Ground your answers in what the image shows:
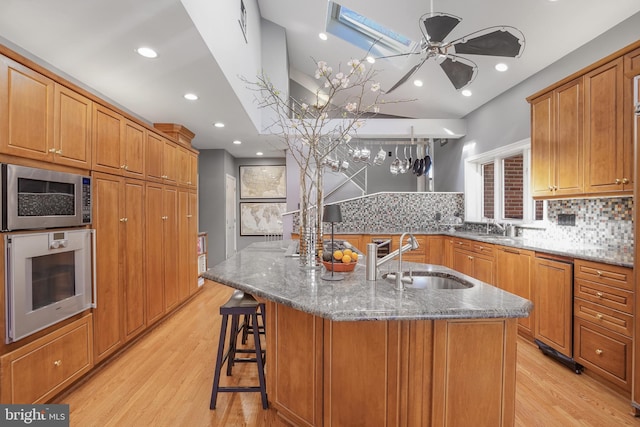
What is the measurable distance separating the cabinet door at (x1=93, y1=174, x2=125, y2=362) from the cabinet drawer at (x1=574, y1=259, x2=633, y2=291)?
3.63 m

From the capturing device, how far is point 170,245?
3.69 meters

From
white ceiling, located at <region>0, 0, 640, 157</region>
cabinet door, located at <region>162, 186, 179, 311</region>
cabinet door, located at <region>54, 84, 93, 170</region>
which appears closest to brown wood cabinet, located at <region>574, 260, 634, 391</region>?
white ceiling, located at <region>0, 0, 640, 157</region>

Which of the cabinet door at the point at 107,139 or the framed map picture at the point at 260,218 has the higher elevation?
the cabinet door at the point at 107,139

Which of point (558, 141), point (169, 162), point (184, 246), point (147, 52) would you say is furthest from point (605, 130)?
point (184, 246)

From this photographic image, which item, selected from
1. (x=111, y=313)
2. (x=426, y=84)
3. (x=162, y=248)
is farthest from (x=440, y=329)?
(x=426, y=84)

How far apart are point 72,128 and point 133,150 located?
0.77 metres

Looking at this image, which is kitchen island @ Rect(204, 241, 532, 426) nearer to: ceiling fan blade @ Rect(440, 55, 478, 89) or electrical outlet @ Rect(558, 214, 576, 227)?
ceiling fan blade @ Rect(440, 55, 478, 89)

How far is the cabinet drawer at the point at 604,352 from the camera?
6.72 feet

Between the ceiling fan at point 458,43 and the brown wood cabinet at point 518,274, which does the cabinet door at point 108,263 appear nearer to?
the ceiling fan at point 458,43

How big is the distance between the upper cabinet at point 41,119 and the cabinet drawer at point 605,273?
12.2 feet

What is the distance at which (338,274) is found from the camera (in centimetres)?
193

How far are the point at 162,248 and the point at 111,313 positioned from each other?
3.33 ft

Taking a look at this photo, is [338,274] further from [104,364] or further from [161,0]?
[104,364]

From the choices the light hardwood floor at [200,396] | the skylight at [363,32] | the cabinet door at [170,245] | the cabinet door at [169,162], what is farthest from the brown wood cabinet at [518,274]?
the cabinet door at [169,162]
